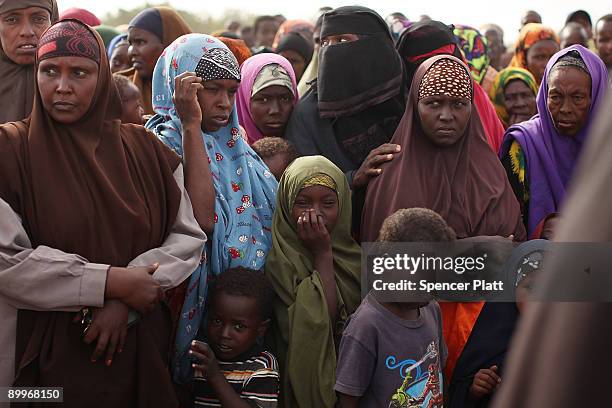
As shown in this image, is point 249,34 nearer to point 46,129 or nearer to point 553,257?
point 46,129

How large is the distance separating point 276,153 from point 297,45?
9.23 ft

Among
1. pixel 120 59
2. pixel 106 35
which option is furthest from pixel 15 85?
pixel 106 35

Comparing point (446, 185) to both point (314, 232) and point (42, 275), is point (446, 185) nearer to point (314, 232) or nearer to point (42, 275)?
point (314, 232)

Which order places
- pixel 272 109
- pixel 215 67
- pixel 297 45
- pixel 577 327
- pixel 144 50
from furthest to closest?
pixel 297 45, pixel 144 50, pixel 272 109, pixel 215 67, pixel 577 327

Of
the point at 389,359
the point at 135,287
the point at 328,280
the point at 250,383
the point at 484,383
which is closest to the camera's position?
the point at 135,287

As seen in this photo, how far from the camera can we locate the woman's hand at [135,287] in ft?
9.14

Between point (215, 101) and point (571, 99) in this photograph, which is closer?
point (215, 101)

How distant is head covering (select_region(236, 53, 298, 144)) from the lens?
15.1 ft

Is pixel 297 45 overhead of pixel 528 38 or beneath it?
beneath

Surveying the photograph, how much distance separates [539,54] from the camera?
7164 mm

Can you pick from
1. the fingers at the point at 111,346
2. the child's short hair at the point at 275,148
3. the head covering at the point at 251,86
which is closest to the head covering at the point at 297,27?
the head covering at the point at 251,86

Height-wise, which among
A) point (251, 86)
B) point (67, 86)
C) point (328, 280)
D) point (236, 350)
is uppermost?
point (67, 86)

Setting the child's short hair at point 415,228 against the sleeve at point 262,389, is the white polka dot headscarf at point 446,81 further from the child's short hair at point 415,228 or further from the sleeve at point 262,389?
the sleeve at point 262,389

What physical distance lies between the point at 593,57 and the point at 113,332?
9.07 feet
